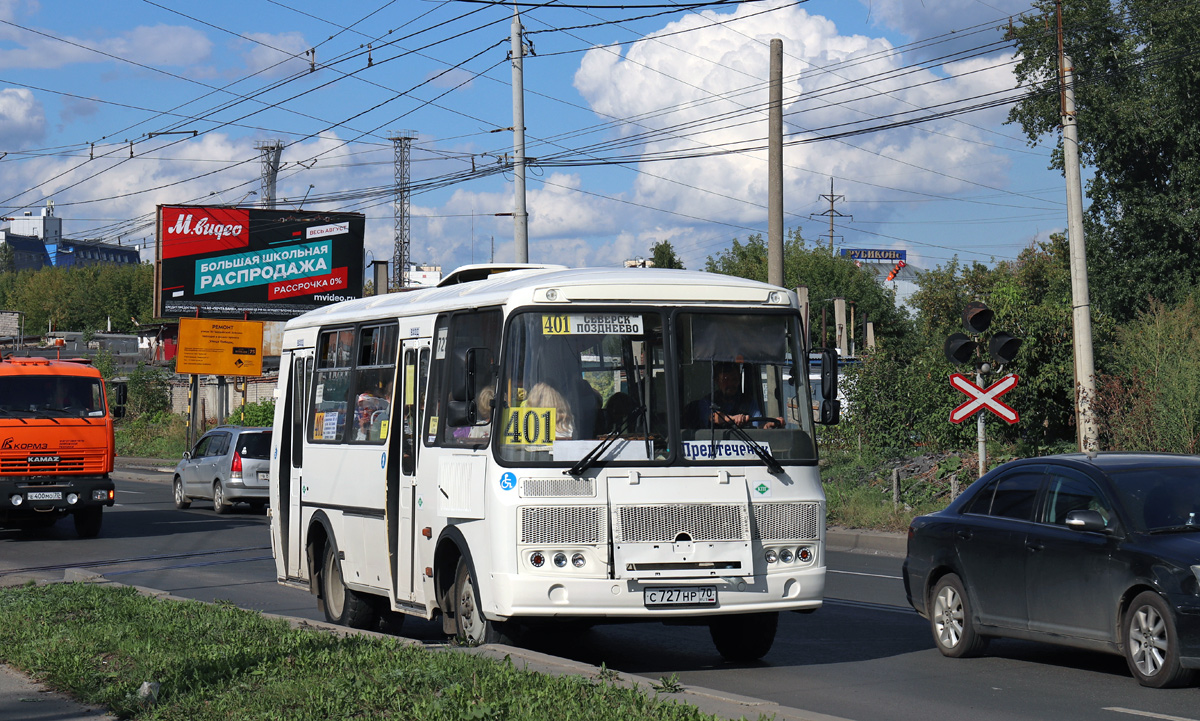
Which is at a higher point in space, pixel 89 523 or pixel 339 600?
pixel 89 523

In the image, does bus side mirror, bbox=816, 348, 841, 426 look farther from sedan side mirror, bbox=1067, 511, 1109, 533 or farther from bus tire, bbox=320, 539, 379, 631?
bus tire, bbox=320, 539, 379, 631

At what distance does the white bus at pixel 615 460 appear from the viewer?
8562 mm

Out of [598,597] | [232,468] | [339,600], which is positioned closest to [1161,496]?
[598,597]

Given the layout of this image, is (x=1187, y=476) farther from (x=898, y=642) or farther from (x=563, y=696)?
(x=563, y=696)

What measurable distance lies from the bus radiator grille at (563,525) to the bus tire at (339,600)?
3344mm

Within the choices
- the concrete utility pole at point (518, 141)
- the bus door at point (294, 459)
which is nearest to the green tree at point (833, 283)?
the concrete utility pole at point (518, 141)

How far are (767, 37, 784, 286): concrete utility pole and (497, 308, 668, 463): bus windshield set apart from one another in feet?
44.3

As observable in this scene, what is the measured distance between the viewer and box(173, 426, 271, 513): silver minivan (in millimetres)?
26797

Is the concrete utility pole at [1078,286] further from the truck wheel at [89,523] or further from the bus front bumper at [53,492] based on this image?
the truck wheel at [89,523]

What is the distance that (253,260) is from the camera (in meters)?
47.2

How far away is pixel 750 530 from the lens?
28.9 feet

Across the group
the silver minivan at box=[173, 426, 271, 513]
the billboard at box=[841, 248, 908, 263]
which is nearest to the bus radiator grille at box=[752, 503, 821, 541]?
the silver minivan at box=[173, 426, 271, 513]

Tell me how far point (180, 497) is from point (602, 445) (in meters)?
22.4

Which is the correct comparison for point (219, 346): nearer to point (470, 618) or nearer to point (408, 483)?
point (408, 483)
